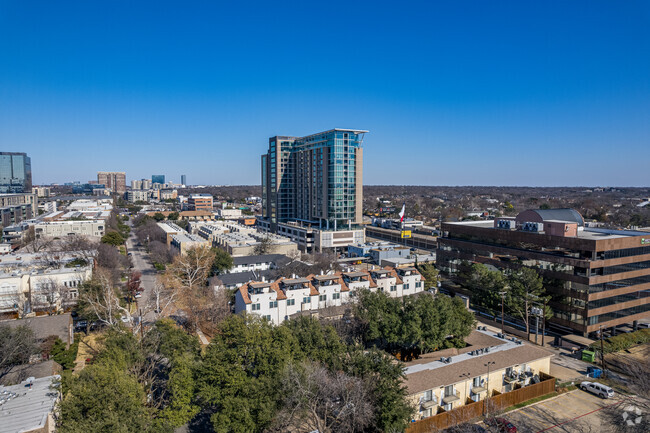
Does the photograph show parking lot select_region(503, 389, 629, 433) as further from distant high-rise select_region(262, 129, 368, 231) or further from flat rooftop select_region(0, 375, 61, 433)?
distant high-rise select_region(262, 129, 368, 231)

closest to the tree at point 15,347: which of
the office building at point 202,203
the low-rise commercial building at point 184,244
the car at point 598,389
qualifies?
the low-rise commercial building at point 184,244

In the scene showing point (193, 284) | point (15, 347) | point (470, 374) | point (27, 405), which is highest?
point (15, 347)

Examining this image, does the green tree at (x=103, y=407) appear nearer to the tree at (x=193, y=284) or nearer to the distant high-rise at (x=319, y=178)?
the tree at (x=193, y=284)

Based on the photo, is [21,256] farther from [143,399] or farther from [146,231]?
[143,399]

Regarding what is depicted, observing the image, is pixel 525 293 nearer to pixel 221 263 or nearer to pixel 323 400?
pixel 323 400

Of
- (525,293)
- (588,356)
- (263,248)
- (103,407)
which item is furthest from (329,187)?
(103,407)

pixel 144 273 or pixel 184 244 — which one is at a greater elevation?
pixel 184 244
